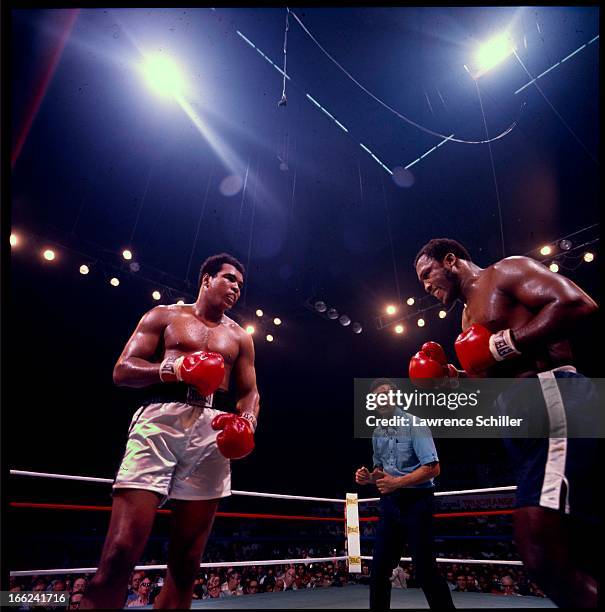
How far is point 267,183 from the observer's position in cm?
607

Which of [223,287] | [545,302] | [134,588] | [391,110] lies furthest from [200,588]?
[391,110]

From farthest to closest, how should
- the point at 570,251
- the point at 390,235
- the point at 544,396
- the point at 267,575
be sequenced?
the point at 390,235 < the point at 267,575 < the point at 570,251 < the point at 544,396

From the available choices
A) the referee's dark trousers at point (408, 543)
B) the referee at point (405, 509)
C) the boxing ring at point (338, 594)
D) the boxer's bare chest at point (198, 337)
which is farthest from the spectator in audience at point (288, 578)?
the boxer's bare chest at point (198, 337)

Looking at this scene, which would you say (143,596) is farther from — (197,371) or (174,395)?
(197,371)

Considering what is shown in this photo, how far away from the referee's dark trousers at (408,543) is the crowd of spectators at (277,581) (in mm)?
2584

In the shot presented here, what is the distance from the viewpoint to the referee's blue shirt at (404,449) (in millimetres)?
2482

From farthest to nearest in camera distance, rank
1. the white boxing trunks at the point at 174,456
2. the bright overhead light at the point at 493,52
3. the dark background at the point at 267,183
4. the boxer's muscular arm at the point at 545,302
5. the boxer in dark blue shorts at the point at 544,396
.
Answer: the dark background at the point at 267,183 → the bright overhead light at the point at 493,52 → the white boxing trunks at the point at 174,456 → the boxer's muscular arm at the point at 545,302 → the boxer in dark blue shorts at the point at 544,396

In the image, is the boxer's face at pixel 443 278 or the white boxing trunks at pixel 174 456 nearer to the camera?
the white boxing trunks at pixel 174 456

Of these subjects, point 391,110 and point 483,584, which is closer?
point 391,110

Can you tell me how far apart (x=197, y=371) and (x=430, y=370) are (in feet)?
3.12

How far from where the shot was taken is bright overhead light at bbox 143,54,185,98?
4305 millimetres

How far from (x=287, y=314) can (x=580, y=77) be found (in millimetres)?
6255

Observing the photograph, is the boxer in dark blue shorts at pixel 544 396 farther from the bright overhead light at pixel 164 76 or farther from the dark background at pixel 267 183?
the bright overhead light at pixel 164 76

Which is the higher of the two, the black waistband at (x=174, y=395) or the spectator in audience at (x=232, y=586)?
the black waistband at (x=174, y=395)
